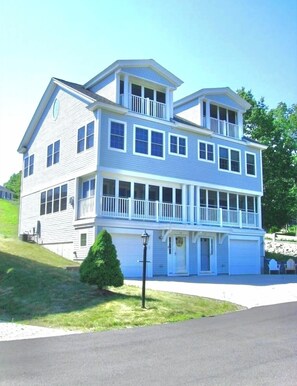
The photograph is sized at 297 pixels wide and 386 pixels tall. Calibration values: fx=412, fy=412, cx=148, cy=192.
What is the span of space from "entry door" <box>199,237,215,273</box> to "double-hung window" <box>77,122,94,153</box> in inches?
344

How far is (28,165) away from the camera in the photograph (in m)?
29.2

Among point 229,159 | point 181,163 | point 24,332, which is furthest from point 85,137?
point 24,332

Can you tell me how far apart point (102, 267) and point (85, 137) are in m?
11.8

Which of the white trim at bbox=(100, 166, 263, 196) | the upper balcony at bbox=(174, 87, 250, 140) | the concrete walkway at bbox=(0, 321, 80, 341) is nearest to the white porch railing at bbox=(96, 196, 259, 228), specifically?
the white trim at bbox=(100, 166, 263, 196)

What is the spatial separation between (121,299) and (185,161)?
46.6ft

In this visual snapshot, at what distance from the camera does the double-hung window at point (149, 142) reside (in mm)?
22422

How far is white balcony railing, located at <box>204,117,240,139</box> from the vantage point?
89.2 feet

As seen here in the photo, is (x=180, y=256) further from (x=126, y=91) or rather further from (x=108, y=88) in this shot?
(x=108, y=88)

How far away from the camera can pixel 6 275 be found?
14.1 meters

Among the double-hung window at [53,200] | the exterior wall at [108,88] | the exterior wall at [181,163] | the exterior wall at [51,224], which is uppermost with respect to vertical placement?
the exterior wall at [108,88]

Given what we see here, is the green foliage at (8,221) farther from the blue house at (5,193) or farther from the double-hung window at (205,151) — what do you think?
the blue house at (5,193)

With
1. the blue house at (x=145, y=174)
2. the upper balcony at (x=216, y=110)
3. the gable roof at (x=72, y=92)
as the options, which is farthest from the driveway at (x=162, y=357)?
the upper balcony at (x=216, y=110)

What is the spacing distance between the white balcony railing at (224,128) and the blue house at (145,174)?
8 cm

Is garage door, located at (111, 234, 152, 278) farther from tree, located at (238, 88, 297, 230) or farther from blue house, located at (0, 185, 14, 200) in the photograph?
blue house, located at (0, 185, 14, 200)
